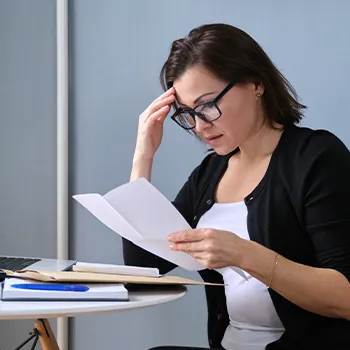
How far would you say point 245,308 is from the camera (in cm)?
114

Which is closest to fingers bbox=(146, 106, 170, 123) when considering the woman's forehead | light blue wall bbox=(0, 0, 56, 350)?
the woman's forehead

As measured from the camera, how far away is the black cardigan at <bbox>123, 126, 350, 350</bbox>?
3.40ft

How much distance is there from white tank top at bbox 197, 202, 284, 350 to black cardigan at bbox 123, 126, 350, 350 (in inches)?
1.3

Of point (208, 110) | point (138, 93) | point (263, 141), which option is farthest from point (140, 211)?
point (138, 93)

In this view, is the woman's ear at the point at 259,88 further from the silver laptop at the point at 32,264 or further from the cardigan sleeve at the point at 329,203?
the silver laptop at the point at 32,264

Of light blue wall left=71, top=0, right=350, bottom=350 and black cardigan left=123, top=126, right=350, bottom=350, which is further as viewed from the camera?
light blue wall left=71, top=0, right=350, bottom=350

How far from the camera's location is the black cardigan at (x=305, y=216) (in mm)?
1036

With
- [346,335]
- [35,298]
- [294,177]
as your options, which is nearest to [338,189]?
[294,177]

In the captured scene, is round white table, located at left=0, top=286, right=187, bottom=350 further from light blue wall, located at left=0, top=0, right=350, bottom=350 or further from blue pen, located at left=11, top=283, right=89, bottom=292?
light blue wall, located at left=0, top=0, right=350, bottom=350

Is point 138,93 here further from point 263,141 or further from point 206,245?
point 206,245

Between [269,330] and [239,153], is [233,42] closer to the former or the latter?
[239,153]

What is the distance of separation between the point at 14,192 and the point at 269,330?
0.96 metres

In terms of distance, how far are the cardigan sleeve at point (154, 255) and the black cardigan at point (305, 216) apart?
0.64 ft

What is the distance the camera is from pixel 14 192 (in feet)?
5.86
